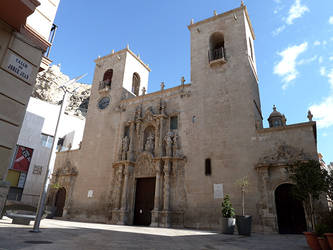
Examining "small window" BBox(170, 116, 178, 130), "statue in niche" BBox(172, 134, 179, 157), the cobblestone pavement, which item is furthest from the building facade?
"small window" BBox(170, 116, 178, 130)

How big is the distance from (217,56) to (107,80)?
11814 millimetres

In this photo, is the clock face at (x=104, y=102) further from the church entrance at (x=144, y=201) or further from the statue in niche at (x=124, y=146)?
the church entrance at (x=144, y=201)

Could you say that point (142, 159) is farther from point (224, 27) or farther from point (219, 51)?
point (224, 27)

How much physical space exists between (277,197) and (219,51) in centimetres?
1189

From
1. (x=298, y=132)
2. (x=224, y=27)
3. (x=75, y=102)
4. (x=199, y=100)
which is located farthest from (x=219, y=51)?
(x=75, y=102)

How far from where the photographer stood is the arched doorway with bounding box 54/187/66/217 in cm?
2241

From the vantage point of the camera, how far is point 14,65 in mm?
6199

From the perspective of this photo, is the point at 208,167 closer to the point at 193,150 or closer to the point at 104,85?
the point at 193,150

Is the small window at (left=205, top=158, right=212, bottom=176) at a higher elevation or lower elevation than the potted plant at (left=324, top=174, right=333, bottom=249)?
higher

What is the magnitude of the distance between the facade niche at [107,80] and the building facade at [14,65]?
59.1ft

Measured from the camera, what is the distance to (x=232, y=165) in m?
15.7

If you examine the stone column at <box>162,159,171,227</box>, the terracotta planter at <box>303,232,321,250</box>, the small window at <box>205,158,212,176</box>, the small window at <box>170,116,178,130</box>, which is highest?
the small window at <box>170,116,178,130</box>

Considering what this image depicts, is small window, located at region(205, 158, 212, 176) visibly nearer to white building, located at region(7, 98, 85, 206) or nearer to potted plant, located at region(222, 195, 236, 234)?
potted plant, located at region(222, 195, 236, 234)

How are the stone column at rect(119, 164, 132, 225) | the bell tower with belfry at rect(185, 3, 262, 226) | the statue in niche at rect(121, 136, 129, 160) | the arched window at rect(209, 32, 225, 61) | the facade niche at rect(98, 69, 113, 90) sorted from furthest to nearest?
the facade niche at rect(98, 69, 113, 90)
the statue in niche at rect(121, 136, 129, 160)
the arched window at rect(209, 32, 225, 61)
the stone column at rect(119, 164, 132, 225)
the bell tower with belfry at rect(185, 3, 262, 226)
